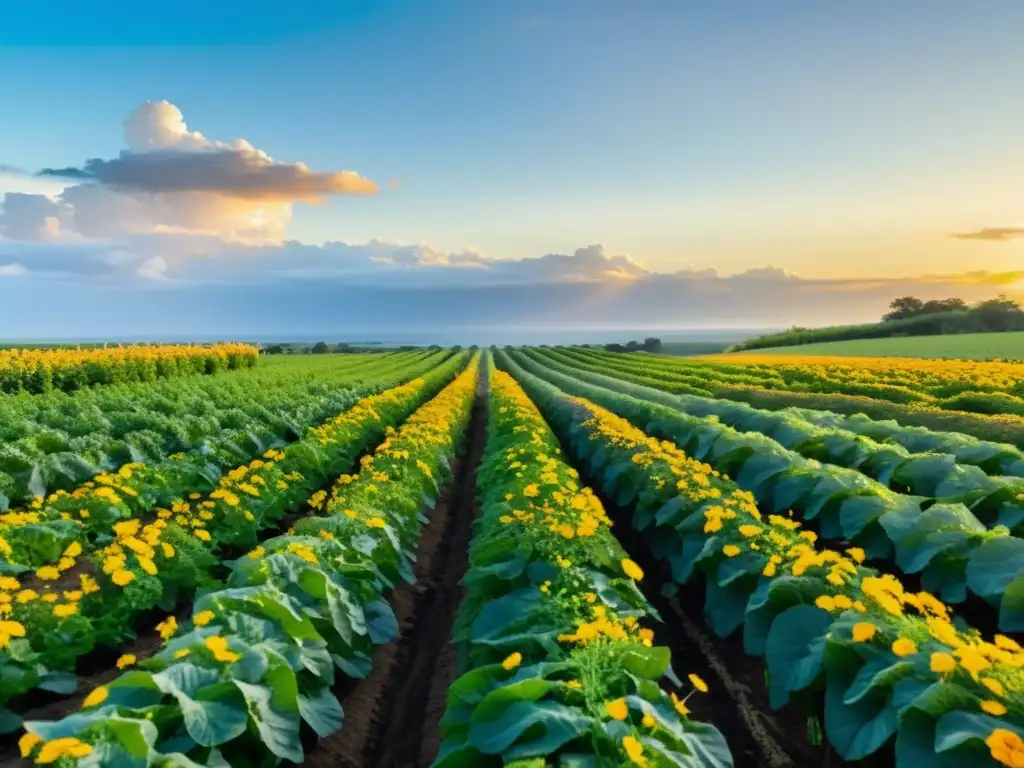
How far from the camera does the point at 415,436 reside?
1322 cm

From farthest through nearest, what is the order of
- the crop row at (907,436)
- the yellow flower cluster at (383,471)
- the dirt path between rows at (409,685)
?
the crop row at (907,436), the yellow flower cluster at (383,471), the dirt path between rows at (409,685)

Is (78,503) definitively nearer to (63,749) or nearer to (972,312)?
(63,749)

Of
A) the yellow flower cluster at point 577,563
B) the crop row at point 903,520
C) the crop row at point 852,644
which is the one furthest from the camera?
the crop row at point 903,520

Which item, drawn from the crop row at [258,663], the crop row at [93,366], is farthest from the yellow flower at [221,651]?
the crop row at [93,366]

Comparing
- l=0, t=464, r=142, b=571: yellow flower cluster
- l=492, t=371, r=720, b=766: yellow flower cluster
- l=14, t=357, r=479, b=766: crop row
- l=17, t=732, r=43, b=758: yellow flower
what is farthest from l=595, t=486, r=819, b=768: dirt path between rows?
l=0, t=464, r=142, b=571: yellow flower cluster

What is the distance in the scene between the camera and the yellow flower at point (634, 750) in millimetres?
3080

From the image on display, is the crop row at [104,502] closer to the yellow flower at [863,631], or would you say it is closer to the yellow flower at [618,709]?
the yellow flower at [618,709]

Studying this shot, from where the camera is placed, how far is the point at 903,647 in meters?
3.81

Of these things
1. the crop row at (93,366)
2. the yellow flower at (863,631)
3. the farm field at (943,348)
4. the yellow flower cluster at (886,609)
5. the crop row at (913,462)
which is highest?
the crop row at (93,366)

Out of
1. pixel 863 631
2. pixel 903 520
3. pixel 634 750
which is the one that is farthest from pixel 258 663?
pixel 903 520

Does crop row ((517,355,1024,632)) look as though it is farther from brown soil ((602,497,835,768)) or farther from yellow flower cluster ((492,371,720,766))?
yellow flower cluster ((492,371,720,766))

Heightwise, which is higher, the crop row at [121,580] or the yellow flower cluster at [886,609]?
the yellow flower cluster at [886,609]

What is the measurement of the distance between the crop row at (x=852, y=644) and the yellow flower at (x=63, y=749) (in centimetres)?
379

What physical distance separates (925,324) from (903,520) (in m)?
93.4
